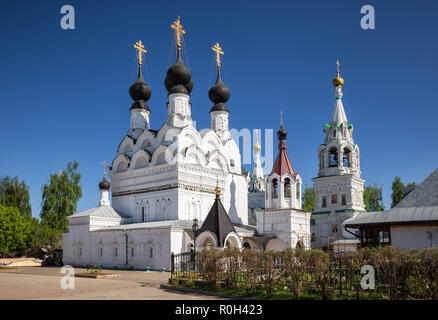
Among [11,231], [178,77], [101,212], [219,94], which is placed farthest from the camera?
[11,231]

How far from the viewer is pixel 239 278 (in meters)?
13.2

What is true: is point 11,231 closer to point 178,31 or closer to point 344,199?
point 178,31

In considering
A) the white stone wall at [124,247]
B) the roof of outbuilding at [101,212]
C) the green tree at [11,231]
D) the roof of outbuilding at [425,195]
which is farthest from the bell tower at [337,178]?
the green tree at [11,231]

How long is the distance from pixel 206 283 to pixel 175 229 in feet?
34.6

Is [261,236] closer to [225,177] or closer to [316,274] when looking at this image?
[225,177]

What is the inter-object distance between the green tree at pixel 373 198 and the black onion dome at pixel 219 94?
23.6m

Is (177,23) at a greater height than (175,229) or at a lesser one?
greater

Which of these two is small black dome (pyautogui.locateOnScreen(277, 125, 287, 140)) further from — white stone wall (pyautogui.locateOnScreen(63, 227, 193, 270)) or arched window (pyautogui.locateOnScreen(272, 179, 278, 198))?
white stone wall (pyautogui.locateOnScreen(63, 227, 193, 270))

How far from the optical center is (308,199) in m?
54.7

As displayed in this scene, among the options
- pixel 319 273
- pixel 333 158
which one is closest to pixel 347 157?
pixel 333 158

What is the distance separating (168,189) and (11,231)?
1525 cm

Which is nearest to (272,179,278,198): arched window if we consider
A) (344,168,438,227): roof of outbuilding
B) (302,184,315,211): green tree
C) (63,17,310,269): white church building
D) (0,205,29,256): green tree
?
(63,17,310,269): white church building

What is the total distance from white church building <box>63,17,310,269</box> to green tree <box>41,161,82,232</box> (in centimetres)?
1077

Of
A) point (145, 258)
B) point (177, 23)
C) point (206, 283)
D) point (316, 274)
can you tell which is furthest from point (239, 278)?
point (177, 23)
